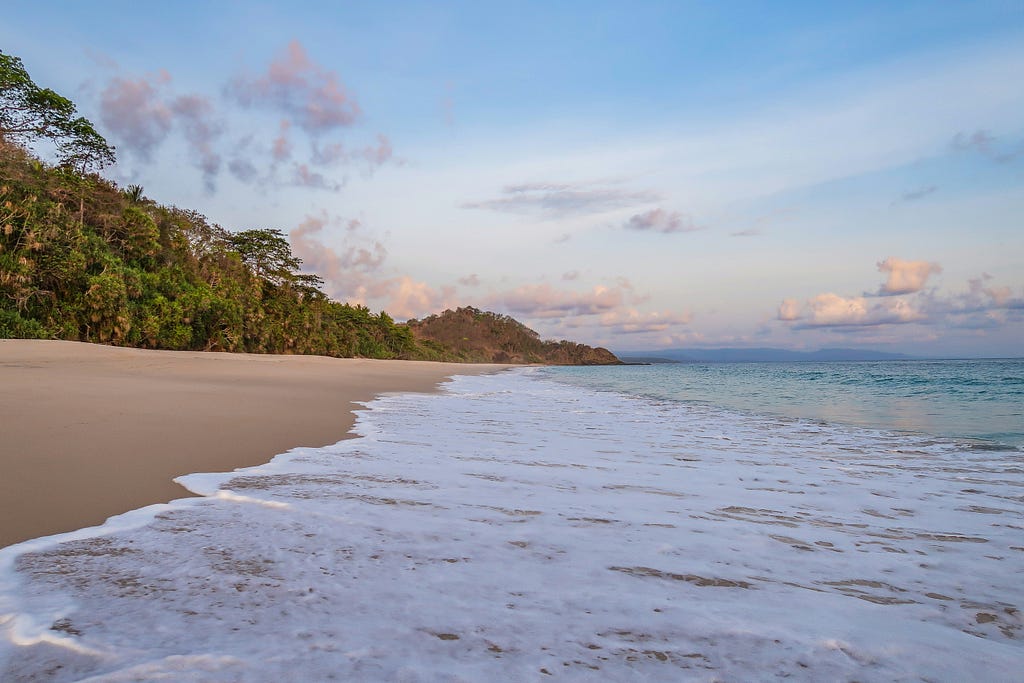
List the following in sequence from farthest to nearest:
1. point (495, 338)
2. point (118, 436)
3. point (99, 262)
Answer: point (495, 338), point (99, 262), point (118, 436)

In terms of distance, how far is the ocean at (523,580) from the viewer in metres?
1.26

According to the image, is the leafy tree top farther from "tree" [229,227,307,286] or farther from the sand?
the sand

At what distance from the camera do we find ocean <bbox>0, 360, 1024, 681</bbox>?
1.26m

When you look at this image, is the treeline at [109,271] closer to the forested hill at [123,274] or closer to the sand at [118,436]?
the forested hill at [123,274]

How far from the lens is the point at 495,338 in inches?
5871

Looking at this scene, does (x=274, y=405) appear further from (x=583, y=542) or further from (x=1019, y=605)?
(x=1019, y=605)

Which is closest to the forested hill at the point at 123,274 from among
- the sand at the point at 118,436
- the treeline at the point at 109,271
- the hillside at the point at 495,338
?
the treeline at the point at 109,271

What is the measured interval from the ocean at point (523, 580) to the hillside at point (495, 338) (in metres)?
125

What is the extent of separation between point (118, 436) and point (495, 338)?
14541 cm

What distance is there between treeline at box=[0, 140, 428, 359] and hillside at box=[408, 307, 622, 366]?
10284 cm

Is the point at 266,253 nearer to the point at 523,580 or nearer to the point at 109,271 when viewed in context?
the point at 109,271

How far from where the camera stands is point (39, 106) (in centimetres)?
1938

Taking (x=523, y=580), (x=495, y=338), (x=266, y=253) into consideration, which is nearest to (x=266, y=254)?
(x=266, y=253)

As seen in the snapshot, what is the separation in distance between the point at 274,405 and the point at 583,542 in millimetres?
5391
